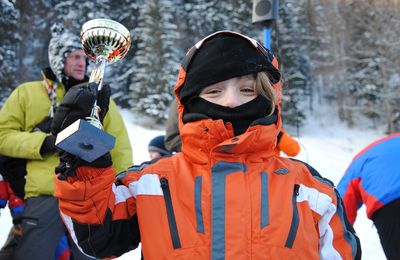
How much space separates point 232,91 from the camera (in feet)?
5.32

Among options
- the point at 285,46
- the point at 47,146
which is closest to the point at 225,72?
the point at 47,146

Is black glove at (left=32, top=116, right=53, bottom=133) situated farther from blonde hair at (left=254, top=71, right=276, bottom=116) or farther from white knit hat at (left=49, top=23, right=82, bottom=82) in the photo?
blonde hair at (left=254, top=71, right=276, bottom=116)

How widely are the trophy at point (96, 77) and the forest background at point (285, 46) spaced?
62.6ft

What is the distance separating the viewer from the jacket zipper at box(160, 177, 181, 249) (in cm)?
145

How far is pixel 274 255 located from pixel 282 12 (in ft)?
89.3

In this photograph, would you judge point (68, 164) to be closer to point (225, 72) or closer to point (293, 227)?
point (225, 72)

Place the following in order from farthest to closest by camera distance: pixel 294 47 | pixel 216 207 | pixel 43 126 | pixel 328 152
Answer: pixel 294 47, pixel 328 152, pixel 43 126, pixel 216 207

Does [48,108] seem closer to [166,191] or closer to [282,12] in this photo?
[166,191]

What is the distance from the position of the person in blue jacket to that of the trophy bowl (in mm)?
2027

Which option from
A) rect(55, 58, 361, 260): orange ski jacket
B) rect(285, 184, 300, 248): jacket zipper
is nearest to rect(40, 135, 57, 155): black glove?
rect(55, 58, 361, 260): orange ski jacket

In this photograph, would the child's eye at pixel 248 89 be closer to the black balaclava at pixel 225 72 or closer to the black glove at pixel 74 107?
the black balaclava at pixel 225 72

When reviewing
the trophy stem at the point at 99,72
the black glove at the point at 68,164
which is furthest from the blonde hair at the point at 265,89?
the black glove at the point at 68,164

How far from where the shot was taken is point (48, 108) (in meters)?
2.67

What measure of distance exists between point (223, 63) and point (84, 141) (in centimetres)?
70
